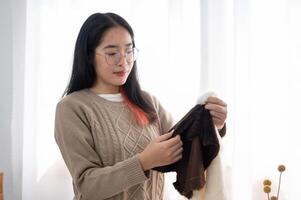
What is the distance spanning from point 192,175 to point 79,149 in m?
0.36

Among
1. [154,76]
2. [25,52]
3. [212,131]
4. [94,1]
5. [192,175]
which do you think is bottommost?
[192,175]

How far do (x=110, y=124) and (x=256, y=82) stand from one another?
2.64 ft

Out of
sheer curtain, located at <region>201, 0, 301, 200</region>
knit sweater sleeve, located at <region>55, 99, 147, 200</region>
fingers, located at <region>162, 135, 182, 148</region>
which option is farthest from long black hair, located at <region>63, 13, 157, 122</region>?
sheer curtain, located at <region>201, 0, 301, 200</region>

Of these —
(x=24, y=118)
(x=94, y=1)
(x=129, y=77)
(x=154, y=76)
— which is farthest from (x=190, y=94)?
(x=24, y=118)

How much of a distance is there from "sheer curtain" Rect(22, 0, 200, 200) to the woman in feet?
1.43

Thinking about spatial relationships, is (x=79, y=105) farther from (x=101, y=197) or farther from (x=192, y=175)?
(x=192, y=175)

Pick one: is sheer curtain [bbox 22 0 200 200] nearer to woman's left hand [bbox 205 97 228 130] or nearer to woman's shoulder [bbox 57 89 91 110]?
woman's shoulder [bbox 57 89 91 110]

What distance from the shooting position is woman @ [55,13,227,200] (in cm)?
115

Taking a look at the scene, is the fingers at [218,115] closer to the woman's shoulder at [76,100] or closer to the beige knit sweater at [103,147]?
the beige knit sweater at [103,147]

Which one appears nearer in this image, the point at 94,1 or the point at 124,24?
the point at 124,24

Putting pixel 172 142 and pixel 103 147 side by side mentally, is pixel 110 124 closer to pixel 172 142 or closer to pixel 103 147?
pixel 103 147

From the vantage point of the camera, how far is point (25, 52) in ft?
5.73

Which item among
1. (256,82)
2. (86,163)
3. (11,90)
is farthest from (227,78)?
(11,90)

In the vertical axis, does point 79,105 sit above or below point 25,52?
below
